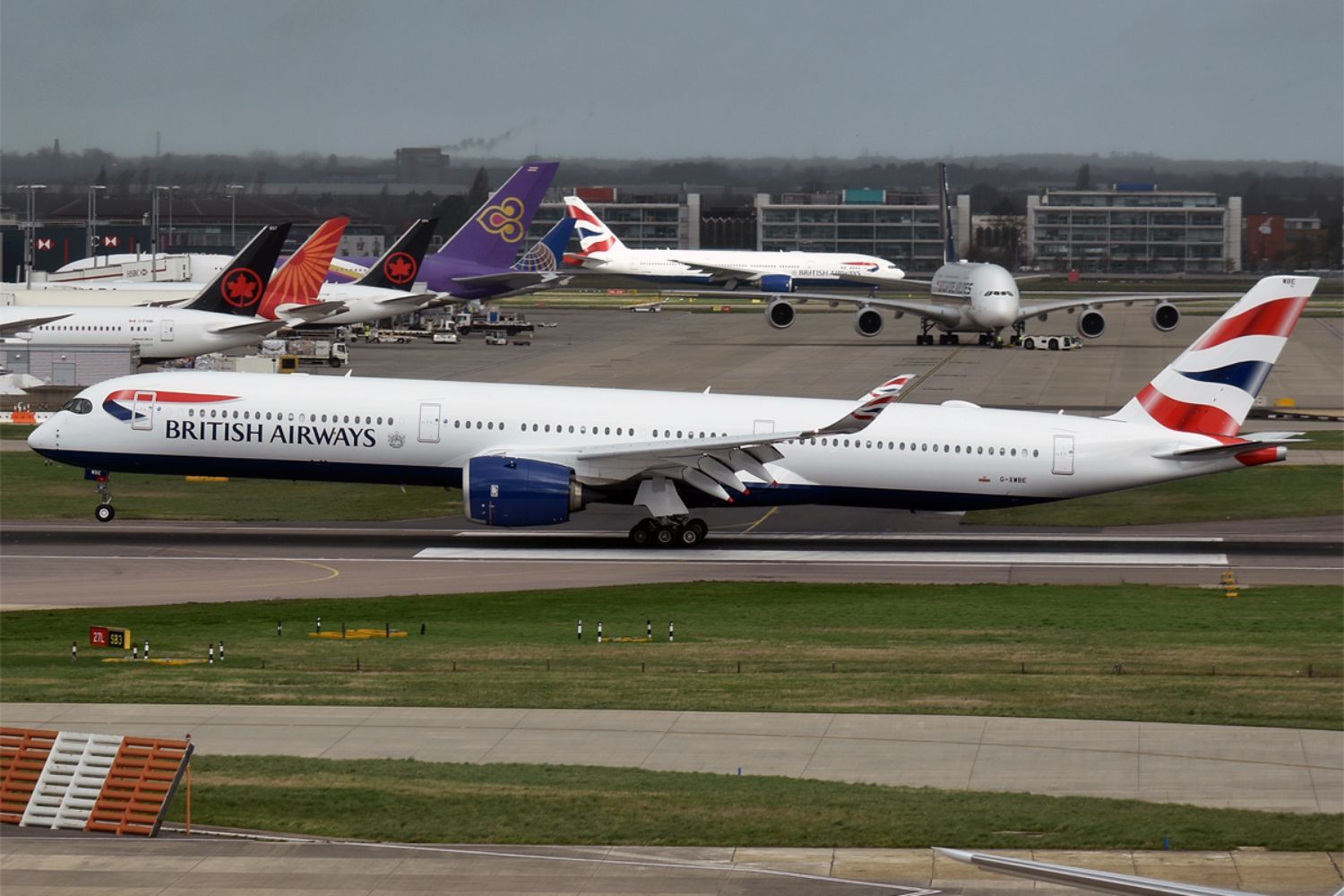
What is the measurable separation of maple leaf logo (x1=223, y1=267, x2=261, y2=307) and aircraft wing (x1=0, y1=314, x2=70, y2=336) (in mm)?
8332

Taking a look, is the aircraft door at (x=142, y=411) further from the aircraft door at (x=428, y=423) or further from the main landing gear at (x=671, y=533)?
the main landing gear at (x=671, y=533)

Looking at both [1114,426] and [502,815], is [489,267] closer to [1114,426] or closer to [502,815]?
[1114,426]

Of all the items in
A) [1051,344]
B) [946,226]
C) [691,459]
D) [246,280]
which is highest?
[946,226]

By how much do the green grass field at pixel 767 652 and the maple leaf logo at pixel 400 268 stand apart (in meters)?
61.6

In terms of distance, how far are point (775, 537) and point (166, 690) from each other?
73.6 ft

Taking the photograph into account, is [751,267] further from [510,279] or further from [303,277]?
[303,277]

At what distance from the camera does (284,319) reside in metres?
88.8

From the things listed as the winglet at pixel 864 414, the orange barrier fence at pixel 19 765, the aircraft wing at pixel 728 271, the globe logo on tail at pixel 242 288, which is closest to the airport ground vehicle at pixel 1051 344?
the globe logo on tail at pixel 242 288

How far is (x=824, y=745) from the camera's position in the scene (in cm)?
2609

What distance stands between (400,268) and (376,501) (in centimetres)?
4787

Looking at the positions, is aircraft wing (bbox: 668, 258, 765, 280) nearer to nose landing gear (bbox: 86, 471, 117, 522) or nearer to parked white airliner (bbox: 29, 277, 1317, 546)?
nose landing gear (bbox: 86, 471, 117, 522)

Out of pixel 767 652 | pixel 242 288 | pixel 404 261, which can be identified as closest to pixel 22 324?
pixel 242 288

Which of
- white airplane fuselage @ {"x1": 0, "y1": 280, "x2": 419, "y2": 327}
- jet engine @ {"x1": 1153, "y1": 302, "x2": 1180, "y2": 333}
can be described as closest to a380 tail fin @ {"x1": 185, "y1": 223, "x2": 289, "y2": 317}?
white airplane fuselage @ {"x1": 0, "y1": 280, "x2": 419, "y2": 327}

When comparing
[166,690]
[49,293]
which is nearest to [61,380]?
[49,293]
